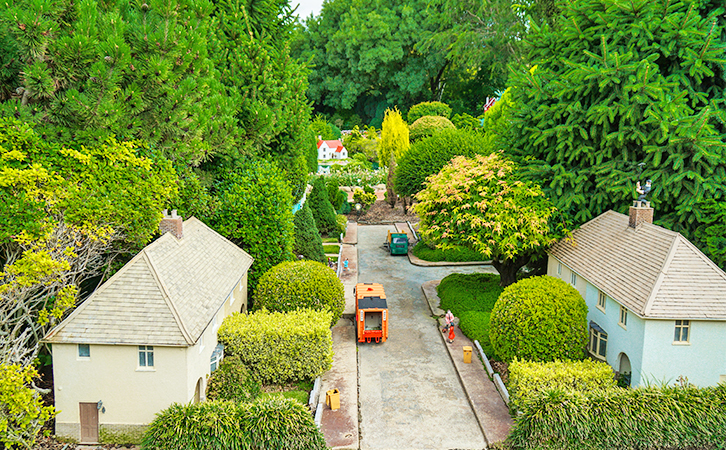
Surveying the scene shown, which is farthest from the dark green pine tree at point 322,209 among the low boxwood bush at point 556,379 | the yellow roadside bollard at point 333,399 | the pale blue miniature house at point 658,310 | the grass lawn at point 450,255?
the low boxwood bush at point 556,379

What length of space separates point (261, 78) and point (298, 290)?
11971 mm

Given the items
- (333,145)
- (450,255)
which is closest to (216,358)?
(450,255)

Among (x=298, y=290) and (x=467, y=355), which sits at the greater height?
(x=298, y=290)

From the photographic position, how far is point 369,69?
81.1 m

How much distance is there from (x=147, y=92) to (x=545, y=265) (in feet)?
66.2

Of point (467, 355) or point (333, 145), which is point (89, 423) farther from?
point (333, 145)

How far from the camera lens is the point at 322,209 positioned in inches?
1635

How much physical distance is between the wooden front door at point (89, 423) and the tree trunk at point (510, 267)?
18344mm

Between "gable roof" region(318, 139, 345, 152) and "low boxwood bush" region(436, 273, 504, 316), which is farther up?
"gable roof" region(318, 139, 345, 152)

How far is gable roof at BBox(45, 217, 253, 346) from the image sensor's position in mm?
15305

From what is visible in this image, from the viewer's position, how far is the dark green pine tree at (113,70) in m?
16.5

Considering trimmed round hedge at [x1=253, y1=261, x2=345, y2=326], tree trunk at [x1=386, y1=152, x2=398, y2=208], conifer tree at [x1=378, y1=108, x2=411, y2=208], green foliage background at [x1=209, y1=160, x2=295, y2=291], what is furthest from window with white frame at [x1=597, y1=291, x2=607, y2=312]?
tree trunk at [x1=386, y1=152, x2=398, y2=208]

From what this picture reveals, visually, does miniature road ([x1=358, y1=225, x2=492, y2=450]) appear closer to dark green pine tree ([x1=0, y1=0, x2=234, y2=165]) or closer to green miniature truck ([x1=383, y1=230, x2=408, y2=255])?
green miniature truck ([x1=383, y1=230, x2=408, y2=255])

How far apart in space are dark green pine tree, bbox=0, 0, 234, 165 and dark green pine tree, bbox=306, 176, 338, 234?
18.8m
